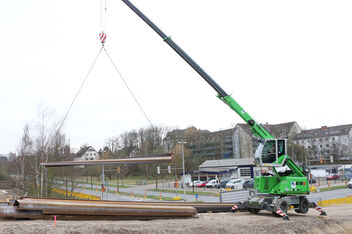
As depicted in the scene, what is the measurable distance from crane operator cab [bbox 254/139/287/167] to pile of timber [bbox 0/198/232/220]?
4782 millimetres

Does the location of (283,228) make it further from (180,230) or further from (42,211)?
(42,211)

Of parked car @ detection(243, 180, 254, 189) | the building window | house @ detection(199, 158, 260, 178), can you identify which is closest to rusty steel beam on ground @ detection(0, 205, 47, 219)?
parked car @ detection(243, 180, 254, 189)

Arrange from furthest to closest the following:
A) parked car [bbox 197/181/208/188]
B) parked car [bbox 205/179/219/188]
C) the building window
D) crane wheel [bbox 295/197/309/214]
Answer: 1. the building window
2. parked car [bbox 197/181/208/188]
3. parked car [bbox 205/179/219/188]
4. crane wheel [bbox 295/197/309/214]

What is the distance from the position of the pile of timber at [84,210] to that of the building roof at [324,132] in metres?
96.6

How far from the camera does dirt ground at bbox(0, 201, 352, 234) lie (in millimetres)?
9055

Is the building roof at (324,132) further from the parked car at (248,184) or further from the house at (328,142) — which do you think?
A: the parked car at (248,184)

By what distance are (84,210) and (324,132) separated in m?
104

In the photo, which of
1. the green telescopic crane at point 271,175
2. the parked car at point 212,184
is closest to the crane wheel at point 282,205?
the green telescopic crane at point 271,175

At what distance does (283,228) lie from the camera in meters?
12.9

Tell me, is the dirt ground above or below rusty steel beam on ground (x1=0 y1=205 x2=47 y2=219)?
below

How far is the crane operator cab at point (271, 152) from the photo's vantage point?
15.6 meters

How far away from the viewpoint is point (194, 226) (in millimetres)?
11297

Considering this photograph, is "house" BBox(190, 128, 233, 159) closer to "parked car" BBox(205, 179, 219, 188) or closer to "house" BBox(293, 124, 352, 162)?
"house" BBox(293, 124, 352, 162)

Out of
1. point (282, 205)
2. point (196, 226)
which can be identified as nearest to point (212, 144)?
point (282, 205)
